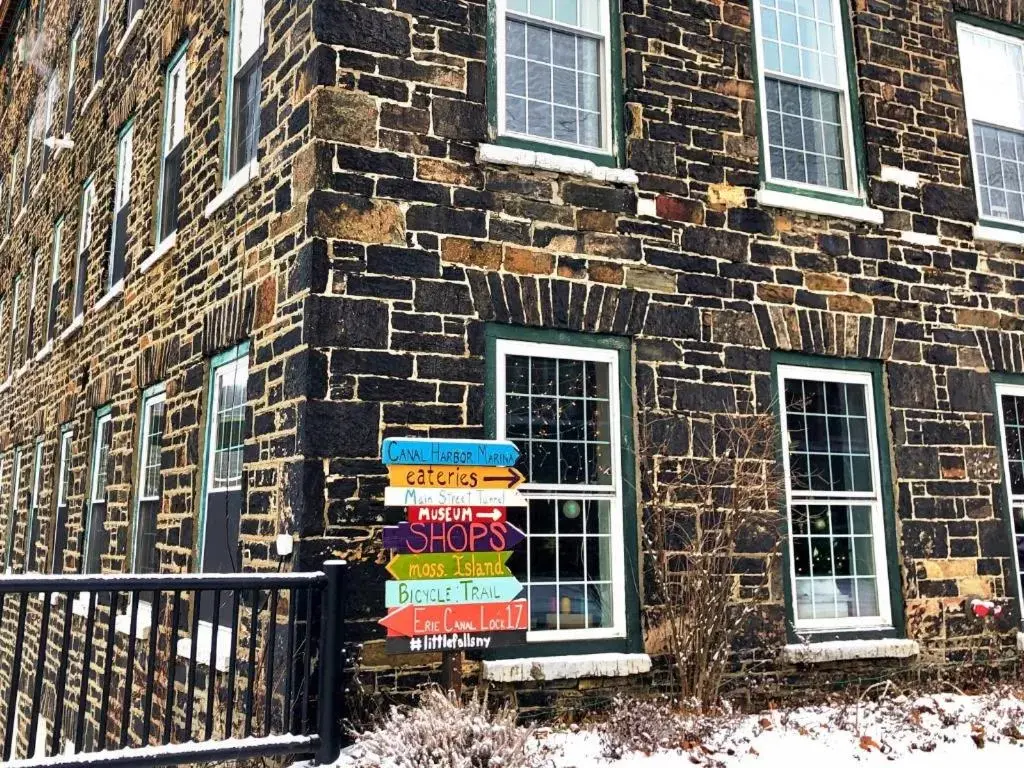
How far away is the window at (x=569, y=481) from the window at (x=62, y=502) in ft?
24.4

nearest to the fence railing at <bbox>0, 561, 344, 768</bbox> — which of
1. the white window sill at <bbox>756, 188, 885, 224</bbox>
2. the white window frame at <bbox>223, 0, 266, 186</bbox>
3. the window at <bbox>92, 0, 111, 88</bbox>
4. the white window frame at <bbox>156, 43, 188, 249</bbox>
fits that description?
the white window frame at <bbox>223, 0, 266, 186</bbox>

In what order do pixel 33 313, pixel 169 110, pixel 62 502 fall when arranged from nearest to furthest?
1. pixel 169 110
2. pixel 62 502
3. pixel 33 313

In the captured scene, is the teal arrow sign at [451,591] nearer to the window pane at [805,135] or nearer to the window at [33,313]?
the window pane at [805,135]

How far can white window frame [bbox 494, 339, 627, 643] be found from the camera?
6762 mm

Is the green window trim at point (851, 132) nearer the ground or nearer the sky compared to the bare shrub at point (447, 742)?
nearer the sky

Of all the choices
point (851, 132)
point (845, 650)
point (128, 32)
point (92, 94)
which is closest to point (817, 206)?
point (851, 132)

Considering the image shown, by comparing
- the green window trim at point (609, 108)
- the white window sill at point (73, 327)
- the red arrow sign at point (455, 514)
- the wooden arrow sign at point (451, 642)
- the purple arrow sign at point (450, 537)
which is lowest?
the wooden arrow sign at point (451, 642)

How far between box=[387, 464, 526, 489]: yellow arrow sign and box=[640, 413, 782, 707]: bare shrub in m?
1.67

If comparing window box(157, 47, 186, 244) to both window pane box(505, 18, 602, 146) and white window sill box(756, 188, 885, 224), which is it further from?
white window sill box(756, 188, 885, 224)

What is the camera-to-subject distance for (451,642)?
548 cm

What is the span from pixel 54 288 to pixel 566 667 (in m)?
11.2

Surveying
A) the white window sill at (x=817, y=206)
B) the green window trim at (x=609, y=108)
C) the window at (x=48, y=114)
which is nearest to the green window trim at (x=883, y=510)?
the white window sill at (x=817, y=206)

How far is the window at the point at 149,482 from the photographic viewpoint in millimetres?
8898

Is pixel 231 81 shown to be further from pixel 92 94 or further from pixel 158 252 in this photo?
pixel 92 94
